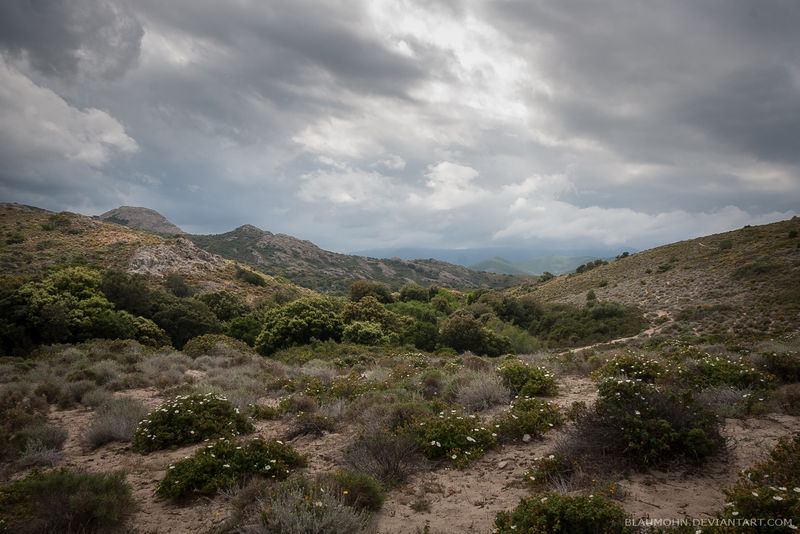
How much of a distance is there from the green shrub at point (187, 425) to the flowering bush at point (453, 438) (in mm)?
3730

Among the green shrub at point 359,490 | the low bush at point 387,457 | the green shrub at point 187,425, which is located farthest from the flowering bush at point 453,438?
the green shrub at point 187,425

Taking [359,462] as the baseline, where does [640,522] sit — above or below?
above

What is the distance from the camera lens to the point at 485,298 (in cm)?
3875

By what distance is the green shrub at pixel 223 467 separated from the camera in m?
4.81

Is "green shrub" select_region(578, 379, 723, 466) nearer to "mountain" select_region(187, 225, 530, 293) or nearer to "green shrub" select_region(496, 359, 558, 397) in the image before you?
"green shrub" select_region(496, 359, 558, 397)

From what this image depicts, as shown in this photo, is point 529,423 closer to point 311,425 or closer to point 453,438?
point 453,438

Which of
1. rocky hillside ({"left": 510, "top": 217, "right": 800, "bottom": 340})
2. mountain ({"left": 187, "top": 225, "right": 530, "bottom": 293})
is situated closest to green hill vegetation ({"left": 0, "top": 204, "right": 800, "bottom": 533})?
rocky hillside ({"left": 510, "top": 217, "right": 800, "bottom": 340})

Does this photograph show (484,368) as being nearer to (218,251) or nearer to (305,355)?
(305,355)

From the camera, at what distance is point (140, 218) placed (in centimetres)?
15550

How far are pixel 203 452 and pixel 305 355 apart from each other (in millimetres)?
14800

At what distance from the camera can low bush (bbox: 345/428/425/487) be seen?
5152 millimetres

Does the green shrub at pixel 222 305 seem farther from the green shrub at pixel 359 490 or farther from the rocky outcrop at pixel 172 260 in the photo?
the green shrub at pixel 359 490

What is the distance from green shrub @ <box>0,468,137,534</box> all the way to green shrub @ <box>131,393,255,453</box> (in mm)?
2497

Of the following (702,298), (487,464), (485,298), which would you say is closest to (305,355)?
(487,464)
